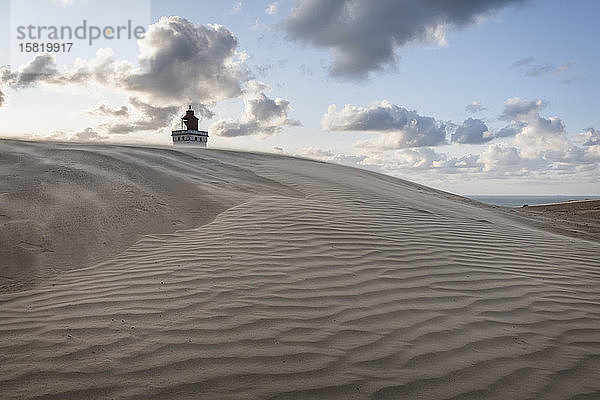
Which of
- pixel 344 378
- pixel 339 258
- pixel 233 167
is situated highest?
pixel 233 167

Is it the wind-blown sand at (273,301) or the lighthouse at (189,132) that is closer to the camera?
the wind-blown sand at (273,301)

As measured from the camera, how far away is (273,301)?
139 inches

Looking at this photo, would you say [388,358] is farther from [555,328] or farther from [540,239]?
[540,239]

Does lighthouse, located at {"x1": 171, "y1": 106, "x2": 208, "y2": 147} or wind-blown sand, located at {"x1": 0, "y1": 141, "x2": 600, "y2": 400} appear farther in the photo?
lighthouse, located at {"x1": 171, "y1": 106, "x2": 208, "y2": 147}

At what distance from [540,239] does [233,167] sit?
689cm

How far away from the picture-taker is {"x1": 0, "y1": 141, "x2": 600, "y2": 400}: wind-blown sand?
2564mm

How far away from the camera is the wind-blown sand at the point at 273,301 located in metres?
2.56

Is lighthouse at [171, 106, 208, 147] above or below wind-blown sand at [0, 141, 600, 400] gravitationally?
above

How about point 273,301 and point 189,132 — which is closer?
point 273,301

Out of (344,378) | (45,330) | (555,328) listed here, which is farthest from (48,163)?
(555,328)

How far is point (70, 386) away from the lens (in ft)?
7.94

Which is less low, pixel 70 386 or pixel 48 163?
pixel 48 163

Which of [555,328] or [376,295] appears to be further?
[376,295]

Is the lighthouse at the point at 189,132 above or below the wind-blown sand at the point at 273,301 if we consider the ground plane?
above
